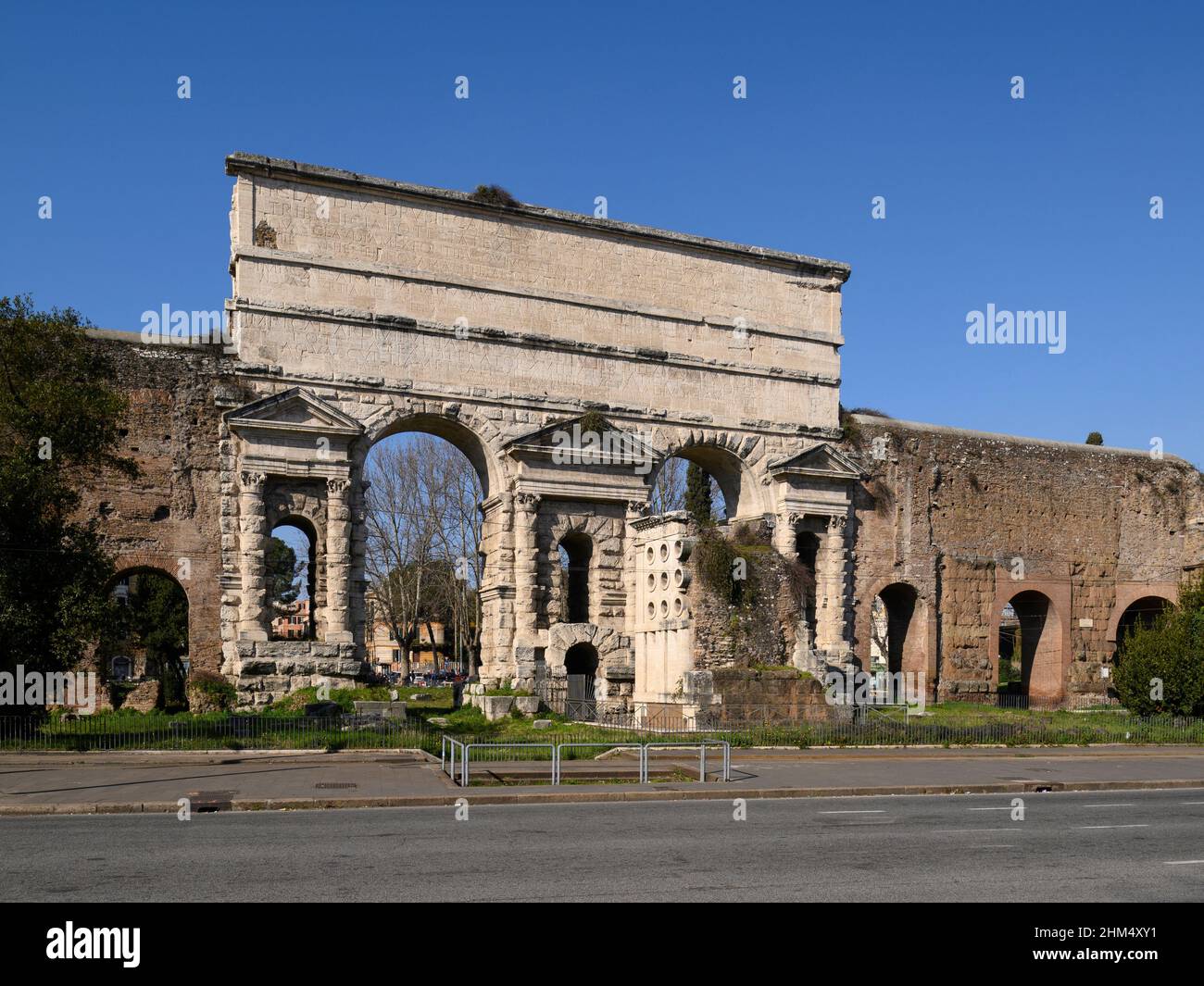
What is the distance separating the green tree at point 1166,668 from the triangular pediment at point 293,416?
20104 mm

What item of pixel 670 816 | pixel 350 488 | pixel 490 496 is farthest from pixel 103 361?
pixel 670 816

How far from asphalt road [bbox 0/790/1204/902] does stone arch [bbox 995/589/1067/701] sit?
24108 mm

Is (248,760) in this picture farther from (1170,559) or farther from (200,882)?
(1170,559)

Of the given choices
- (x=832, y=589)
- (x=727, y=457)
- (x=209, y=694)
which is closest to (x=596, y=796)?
(x=209, y=694)

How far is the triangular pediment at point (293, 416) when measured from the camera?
26.9 m

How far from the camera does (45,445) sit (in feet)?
70.3

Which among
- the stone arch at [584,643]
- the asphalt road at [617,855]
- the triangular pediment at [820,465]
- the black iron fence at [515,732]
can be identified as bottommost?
the black iron fence at [515,732]

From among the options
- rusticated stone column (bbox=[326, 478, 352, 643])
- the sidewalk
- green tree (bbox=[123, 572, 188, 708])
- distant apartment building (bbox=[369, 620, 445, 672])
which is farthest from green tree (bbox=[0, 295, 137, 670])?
distant apartment building (bbox=[369, 620, 445, 672])

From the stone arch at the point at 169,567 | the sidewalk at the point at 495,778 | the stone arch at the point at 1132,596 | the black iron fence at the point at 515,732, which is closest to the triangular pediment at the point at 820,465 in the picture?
the black iron fence at the point at 515,732

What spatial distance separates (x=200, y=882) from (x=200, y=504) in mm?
19632

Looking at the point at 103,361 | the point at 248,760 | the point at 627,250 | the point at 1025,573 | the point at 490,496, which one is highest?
the point at 627,250

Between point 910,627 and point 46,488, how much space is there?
83.4 feet

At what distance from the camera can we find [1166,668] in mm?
27922

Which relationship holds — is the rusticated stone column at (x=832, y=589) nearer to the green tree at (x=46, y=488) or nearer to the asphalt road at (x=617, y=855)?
the asphalt road at (x=617, y=855)
